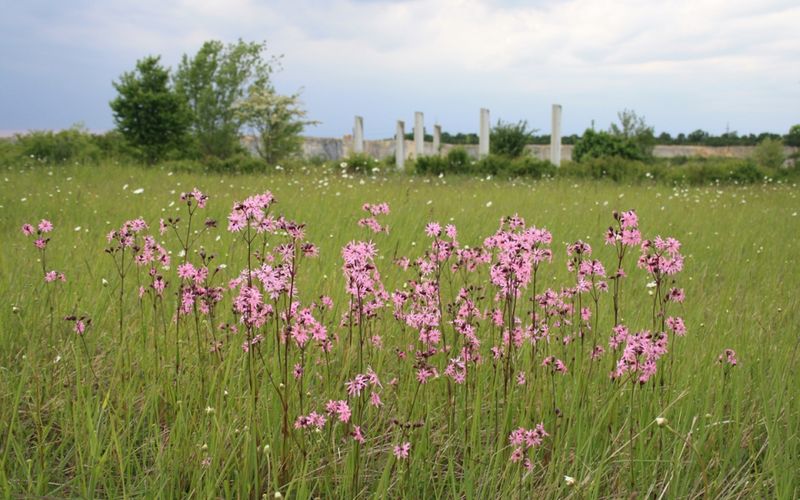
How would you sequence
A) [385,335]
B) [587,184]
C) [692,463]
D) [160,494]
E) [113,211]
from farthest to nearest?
[587,184] < [113,211] < [385,335] < [692,463] < [160,494]

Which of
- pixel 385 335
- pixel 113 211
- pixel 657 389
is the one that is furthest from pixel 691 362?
pixel 113 211

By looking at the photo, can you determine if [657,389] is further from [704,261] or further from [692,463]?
[704,261]

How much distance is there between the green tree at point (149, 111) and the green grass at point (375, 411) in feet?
59.1

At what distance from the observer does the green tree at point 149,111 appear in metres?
22.6

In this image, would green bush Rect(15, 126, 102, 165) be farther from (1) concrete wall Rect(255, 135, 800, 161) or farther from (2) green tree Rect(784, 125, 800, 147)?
(2) green tree Rect(784, 125, 800, 147)

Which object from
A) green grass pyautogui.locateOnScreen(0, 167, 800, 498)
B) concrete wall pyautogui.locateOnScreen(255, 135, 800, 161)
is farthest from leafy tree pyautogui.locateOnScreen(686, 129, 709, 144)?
green grass pyautogui.locateOnScreen(0, 167, 800, 498)

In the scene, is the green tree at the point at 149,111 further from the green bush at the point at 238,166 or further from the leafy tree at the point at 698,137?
the leafy tree at the point at 698,137

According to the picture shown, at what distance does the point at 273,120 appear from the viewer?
3194 centimetres

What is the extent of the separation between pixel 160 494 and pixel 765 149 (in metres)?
27.4

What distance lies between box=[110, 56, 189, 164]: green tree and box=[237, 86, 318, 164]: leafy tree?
8.78 metres

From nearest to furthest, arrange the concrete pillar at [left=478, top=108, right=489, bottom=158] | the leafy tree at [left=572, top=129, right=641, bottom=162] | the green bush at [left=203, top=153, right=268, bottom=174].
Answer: the green bush at [left=203, top=153, right=268, bottom=174]
the leafy tree at [left=572, top=129, right=641, bottom=162]
the concrete pillar at [left=478, top=108, right=489, bottom=158]

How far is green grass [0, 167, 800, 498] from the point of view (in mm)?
2160

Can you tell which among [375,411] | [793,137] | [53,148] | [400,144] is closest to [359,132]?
[400,144]

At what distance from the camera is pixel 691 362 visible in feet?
10.2
